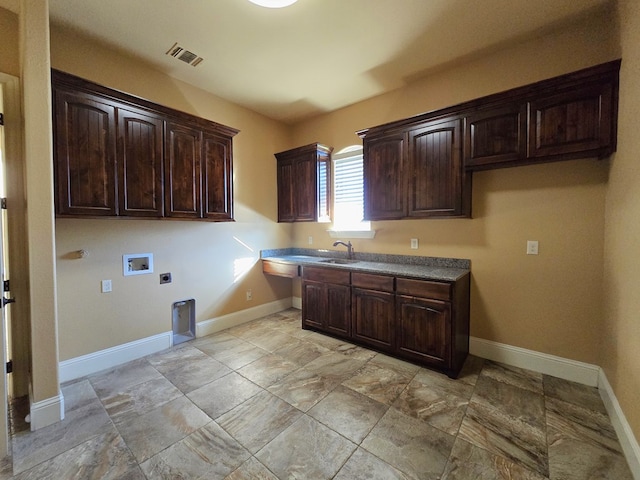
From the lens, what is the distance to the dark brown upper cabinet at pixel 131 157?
2100 mm

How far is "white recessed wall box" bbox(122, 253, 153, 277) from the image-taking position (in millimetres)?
2711

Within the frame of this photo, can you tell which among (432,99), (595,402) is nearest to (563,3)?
(432,99)

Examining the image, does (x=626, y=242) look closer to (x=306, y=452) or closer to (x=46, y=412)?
(x=306, y=452)

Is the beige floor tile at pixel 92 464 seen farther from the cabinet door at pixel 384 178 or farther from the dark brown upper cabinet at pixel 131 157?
the cabinet door at pixel 384 178

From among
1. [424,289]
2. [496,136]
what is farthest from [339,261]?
[496,136]

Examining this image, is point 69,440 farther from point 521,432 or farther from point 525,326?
point 525,326

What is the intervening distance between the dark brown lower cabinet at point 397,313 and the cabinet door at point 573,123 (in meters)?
1.33

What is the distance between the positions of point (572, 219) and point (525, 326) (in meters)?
1.06

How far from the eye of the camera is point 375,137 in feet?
10.3

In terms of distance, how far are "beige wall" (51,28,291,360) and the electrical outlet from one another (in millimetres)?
38

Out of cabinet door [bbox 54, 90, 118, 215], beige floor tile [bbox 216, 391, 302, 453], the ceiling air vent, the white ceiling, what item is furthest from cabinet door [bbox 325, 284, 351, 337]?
the ceiling air vent

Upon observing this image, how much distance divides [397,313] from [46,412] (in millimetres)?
2858

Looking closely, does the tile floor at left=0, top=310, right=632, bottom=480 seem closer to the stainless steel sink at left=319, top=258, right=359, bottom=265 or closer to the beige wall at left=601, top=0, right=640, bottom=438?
the beige wall at left=601, top=0, right=640, bottom=438

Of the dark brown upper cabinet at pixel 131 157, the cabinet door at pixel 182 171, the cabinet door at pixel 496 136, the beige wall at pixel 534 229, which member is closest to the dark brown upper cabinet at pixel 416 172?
the cabinet door at pixel 496 136
